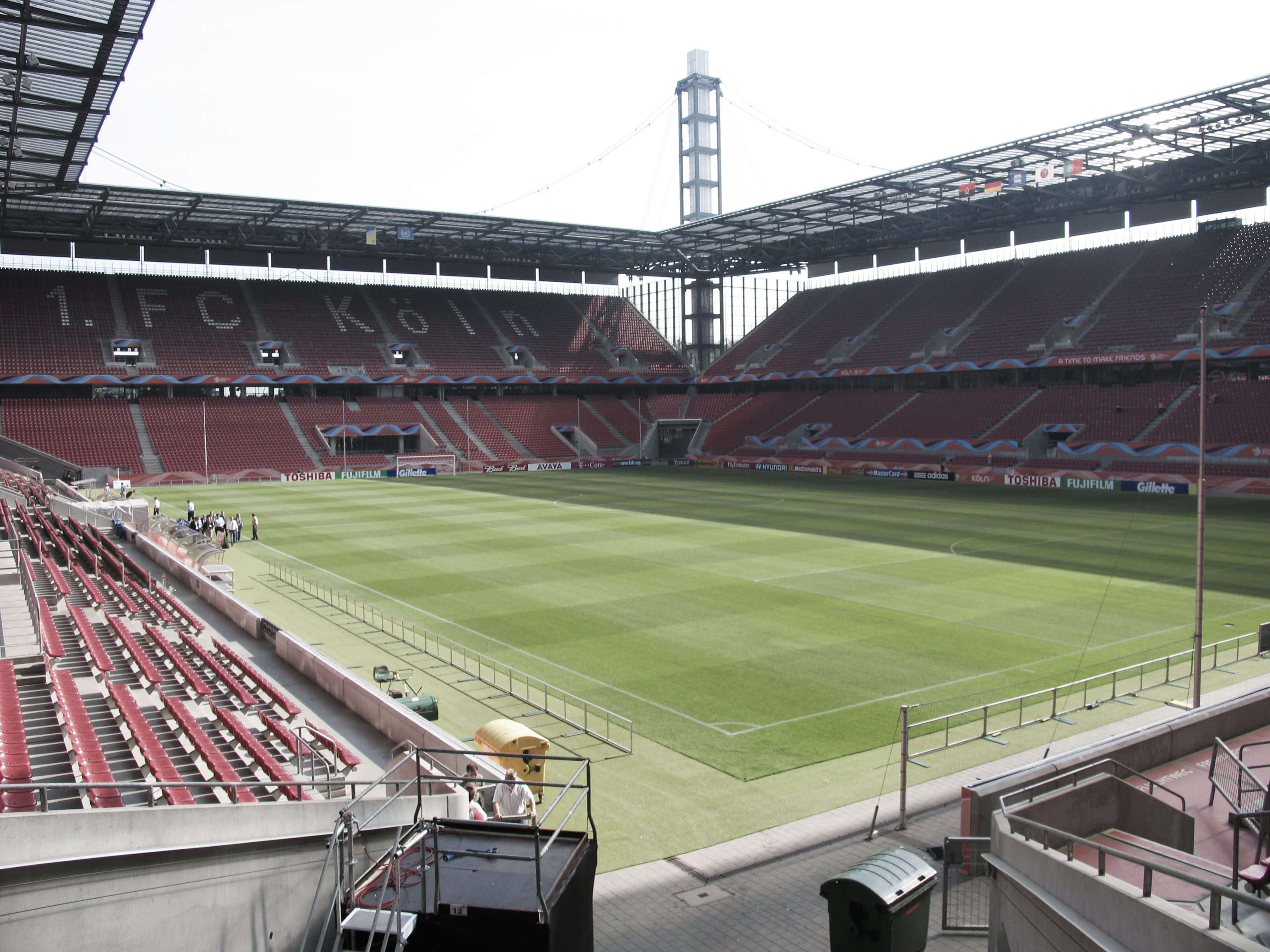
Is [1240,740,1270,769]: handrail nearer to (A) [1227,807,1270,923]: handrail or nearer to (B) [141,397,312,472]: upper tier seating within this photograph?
(A) [1227,807,1270,923]: handrail

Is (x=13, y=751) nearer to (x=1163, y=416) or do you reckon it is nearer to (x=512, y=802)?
(x=512, y=802)

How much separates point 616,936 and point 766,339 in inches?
3017

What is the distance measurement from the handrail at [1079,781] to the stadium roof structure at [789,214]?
36.6m

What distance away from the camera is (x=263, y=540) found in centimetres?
3809

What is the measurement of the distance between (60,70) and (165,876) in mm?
25691

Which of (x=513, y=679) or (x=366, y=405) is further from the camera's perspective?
(x=366, y=405)

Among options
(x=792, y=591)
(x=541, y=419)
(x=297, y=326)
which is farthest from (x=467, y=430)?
(x=792, y=591)

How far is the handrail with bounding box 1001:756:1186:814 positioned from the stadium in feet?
0.32

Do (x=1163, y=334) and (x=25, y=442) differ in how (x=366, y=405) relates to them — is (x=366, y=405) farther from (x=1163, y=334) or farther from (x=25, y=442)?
(x=1163, y=334)

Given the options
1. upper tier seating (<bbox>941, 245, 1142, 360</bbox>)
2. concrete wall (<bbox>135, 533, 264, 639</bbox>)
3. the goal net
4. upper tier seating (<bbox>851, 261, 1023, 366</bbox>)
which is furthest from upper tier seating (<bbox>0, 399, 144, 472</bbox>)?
upper tier seating (<bbox>941, 245, 1142, 360</bbox>)

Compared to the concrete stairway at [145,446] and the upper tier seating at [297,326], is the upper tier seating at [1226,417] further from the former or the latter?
the concrete stairway at [145,446]

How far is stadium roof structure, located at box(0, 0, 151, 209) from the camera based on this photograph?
22719 mm

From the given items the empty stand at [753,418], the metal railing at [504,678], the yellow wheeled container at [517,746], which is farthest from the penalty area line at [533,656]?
the empty stand at [753,418]

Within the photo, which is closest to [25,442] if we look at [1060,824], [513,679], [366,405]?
[366,405]
